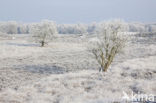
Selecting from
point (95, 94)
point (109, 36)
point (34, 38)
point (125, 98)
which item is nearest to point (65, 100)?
point (95, 94)

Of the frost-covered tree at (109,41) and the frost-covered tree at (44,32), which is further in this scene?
the frost-covered tree at (44,32)

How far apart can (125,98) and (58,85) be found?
5.20 meters

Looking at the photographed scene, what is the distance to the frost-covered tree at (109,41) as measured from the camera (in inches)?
786

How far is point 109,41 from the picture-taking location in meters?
20.1

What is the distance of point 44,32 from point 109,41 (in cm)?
3075

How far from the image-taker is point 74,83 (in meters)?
11.6

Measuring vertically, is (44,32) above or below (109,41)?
below

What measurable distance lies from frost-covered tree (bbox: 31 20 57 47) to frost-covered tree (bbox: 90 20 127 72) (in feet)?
96.5

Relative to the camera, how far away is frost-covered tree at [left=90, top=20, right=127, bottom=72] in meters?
20.0

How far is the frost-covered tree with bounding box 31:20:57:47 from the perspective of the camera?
47.7 m

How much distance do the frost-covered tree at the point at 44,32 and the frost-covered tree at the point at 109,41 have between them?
2943 centimetres

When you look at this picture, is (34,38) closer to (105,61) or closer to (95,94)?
(105,61)

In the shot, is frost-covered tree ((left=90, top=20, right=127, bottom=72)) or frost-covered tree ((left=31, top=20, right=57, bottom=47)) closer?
frost-covered tree ((left=90, top=20, right=127, bottom=72))

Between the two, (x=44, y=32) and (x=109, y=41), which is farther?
(x=44, y=32)
